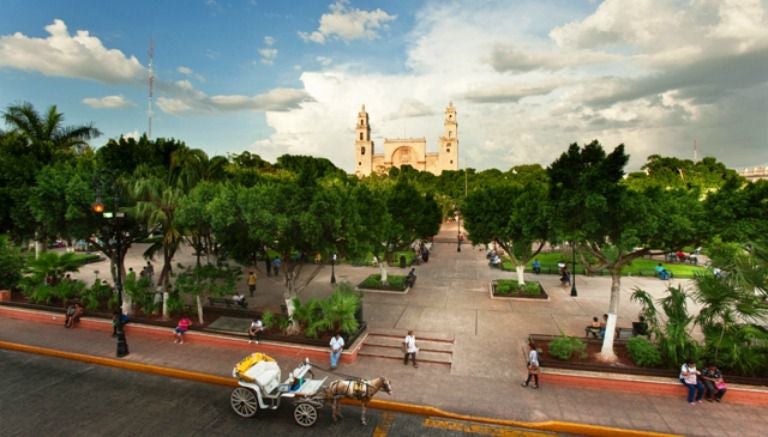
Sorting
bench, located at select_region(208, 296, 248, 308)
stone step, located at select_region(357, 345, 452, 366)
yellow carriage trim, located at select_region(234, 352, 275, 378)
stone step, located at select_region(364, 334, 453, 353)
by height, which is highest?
yellow carriage trim, located at select_region(234, 352, 275, 378)

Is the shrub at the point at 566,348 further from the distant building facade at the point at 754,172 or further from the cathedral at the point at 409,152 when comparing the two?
the cathedral at the point at 409,152

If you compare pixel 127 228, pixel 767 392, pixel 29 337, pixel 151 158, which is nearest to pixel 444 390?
pixel 767 392

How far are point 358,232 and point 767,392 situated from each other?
38.2 ft

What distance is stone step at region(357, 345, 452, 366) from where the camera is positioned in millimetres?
12500

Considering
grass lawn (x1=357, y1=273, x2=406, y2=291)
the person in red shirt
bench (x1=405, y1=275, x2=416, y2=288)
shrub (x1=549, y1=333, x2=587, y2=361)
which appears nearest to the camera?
shrub (x1=549, y1=333, x2=587, y2=361)

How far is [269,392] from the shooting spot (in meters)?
9.28

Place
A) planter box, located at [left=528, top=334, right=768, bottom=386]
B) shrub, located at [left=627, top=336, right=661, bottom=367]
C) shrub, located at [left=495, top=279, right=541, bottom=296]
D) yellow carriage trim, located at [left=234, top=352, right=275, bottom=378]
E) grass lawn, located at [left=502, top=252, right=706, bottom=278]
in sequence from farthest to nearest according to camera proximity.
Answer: grass lawn, located at [left=502, top=252, right=706, bottom=278], shrub, located at [left=495, top=279, right=541, bottom=296], shrub, located at [left=627, top=336, right=661, bottom=367], planter box, located at [left=528, top=334, right=768, bottom=386], yellow carriage trim, located at [left=234, top=352, right=275, bottom=378]

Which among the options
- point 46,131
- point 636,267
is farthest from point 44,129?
point 636,267

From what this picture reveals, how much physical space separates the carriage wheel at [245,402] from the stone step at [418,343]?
5.05 meters

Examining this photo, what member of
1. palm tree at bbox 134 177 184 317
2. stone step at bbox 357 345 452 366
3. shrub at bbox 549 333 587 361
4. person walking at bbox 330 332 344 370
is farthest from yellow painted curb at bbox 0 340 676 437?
palm tree at bbox 134 177 184 317

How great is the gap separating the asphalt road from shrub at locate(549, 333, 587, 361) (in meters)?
3.51

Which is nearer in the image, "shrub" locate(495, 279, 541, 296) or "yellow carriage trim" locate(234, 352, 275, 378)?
"yellow carriage trim" locate(234, 352, 275, 378)

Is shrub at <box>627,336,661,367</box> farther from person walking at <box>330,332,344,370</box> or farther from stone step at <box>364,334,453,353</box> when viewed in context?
person walking at <box>330,332,344,370</box>

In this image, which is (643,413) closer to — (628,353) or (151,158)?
(628,353)
